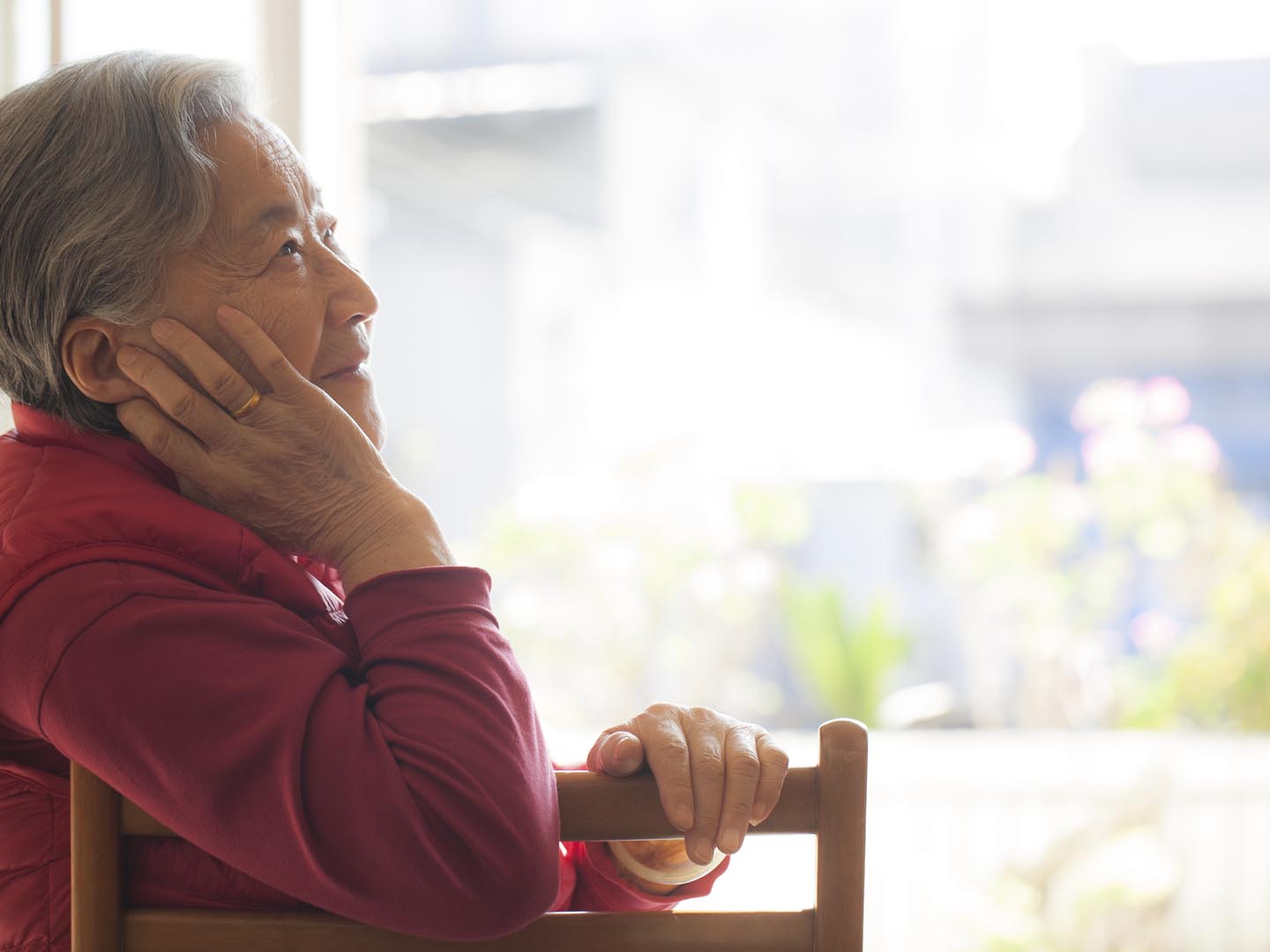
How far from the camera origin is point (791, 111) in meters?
3.72

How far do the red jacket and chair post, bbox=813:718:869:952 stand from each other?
0.18 meters

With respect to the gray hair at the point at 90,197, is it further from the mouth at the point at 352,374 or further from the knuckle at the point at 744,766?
the knuckle at the point at 744,766

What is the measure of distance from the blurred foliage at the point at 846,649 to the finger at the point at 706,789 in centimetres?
251

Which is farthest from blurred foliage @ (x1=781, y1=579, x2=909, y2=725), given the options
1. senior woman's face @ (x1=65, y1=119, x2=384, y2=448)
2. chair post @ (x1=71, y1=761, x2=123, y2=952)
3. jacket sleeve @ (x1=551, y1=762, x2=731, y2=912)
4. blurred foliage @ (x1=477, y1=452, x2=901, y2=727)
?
chair post @ (x1=71, y1=761, x2=123, y2=952)

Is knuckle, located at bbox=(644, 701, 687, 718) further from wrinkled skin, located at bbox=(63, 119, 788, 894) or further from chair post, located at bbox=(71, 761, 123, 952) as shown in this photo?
chair post, located at bbox=(71, 761, 123, 952)

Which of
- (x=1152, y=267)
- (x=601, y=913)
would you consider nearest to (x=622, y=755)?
(x=601, y=913)

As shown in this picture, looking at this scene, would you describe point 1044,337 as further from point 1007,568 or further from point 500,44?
point 500,44

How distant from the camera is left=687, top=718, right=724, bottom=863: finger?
0.75m

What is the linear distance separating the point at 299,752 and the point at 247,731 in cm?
3

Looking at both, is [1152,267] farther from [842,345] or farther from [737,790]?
[737,790]

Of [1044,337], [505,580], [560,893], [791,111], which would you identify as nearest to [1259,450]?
[1044,337]

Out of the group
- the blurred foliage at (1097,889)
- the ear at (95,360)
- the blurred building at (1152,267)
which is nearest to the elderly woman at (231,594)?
the ear at (95,360)

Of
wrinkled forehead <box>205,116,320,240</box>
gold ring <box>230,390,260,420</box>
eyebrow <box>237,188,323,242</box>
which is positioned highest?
wrinkled forehead <box>205,116,320,240</box>

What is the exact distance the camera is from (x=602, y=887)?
3.14 ft
